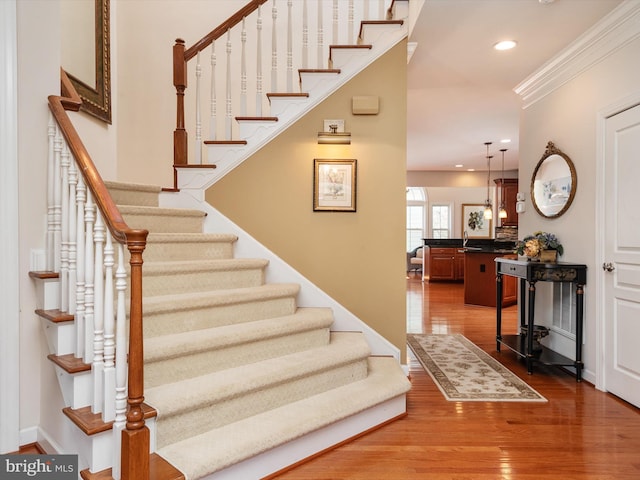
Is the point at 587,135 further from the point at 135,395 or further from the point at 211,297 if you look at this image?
the point at 135,395

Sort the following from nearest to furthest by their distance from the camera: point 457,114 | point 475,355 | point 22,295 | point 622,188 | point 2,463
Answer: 1. point 2,463
2. point 22,295
3. point 622,188
4. point 475,355
5. point 457,114

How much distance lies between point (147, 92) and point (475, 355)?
4.38 m

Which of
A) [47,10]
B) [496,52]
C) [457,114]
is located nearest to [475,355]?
[496,52]

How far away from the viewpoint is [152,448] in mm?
1655

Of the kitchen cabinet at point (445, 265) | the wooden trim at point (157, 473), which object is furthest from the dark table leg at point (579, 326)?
the kitchen cabinet at point (445, 265)

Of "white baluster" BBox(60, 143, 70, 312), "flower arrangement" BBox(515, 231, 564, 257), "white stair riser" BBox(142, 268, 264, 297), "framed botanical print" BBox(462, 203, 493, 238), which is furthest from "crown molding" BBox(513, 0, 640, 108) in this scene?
"framed botanical print" BBox(462, 203, 493, 238)

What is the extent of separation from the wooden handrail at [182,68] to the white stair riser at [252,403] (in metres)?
2.06

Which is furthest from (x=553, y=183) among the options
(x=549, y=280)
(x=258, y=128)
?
(x=258, y=128)

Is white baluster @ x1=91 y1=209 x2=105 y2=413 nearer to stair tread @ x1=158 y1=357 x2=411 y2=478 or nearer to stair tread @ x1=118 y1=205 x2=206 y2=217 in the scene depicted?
stair tread @ x1=158 y1=357 x2=411 y2=478

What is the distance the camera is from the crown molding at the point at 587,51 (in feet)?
8.63

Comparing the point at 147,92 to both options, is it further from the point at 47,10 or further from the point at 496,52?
the point at 496,52

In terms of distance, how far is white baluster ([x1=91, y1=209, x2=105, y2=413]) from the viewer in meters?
1.55

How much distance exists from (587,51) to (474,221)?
30.7ft

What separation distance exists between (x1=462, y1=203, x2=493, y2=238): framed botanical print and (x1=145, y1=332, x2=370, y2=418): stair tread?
10.4 m
